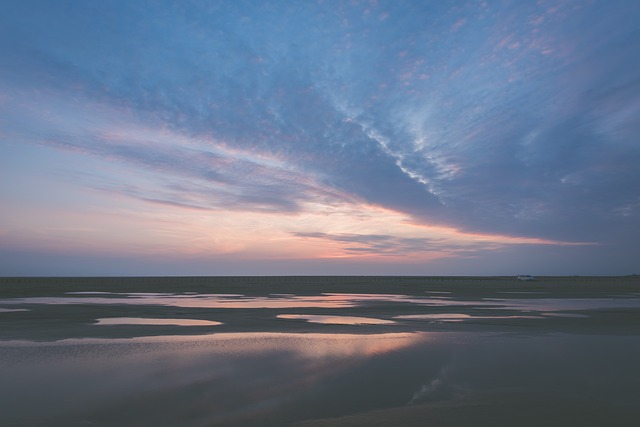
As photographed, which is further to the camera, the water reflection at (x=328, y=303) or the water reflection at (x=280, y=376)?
the water reflection at (x=328, y=303)

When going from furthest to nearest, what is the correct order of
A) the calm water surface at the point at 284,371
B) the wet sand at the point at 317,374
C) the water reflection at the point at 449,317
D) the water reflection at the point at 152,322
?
the water reflection at the point at 449,317, the water reflection at the point at 152,322, the calm water surface at the point at 284,371, the wet sand at the point at 317,374

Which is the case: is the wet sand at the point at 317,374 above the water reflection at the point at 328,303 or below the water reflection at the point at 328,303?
below

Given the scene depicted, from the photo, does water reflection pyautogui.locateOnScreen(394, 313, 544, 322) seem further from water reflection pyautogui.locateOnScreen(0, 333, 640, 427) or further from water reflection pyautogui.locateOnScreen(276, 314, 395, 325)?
water reflection pyautogui.locateOnScreen(0, 333, 640, 427)

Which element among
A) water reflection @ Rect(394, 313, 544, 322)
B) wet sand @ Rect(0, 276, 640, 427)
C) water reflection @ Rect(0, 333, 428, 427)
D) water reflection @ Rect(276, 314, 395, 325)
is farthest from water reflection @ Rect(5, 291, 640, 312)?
water reflection @ Rect(0, 333, 428, 427)

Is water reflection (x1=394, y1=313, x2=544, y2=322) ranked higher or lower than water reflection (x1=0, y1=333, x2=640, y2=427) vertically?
higher

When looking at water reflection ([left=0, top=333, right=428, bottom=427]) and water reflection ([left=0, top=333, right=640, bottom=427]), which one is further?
water reflection ([left=0, top=333, right=640, bottom=427])

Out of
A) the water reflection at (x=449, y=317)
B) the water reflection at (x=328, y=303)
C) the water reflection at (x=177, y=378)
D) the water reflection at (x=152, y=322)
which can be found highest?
the water reflection at (x=328, y=303)

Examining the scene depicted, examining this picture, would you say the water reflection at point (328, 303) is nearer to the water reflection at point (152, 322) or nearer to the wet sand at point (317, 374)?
the water reflection at point (152, 322)

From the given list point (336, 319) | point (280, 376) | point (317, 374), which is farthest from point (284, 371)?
point (336, 319)

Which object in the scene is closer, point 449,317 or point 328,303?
point 449,317

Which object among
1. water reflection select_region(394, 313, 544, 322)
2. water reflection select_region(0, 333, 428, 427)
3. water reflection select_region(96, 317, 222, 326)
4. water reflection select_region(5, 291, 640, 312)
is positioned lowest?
water reflection select_region(0, 333, 428, 427)

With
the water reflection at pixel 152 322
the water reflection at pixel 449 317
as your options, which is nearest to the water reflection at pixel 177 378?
the water reflection at pixel 152 322

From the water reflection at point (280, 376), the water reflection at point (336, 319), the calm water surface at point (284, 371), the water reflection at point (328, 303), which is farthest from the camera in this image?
the water reflection at point (328, 303)

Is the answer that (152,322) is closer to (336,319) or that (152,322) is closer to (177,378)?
(336,319)
